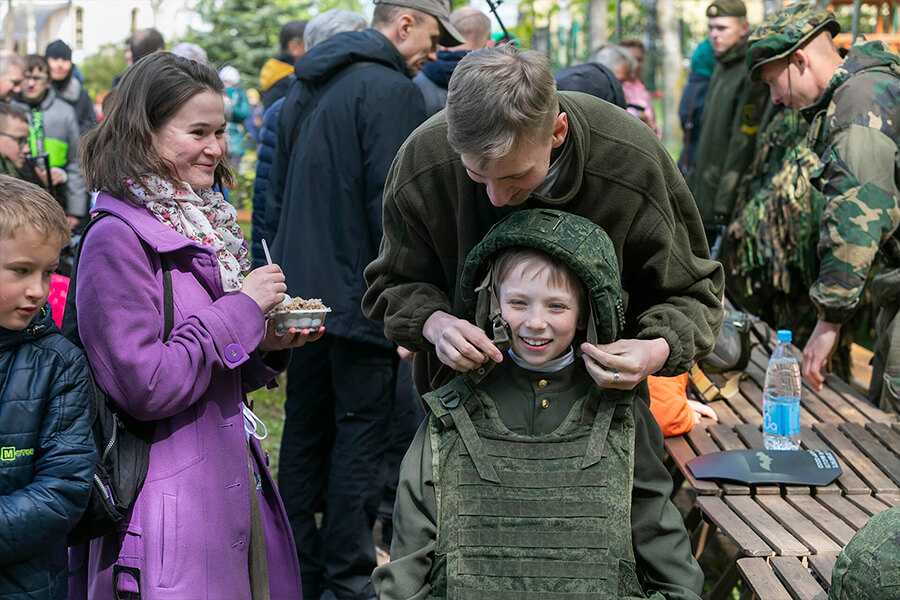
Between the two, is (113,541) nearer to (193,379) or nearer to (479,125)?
(193,379)

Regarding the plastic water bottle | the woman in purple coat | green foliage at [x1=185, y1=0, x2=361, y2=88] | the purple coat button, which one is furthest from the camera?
green foliage at [x1=185, y1=0, x2=361, y2=88]

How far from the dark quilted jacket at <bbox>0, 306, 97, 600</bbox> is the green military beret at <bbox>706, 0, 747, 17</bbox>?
6.15m

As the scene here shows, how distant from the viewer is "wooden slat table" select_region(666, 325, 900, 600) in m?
2.62

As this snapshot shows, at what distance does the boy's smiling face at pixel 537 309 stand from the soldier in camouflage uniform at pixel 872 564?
0.83m

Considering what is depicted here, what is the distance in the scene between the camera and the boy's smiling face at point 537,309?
2428mm

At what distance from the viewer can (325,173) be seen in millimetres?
4230

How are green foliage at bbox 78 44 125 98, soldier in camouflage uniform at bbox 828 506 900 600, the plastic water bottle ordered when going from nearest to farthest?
1. soldier in camouflage uniform at bbox 828 506 900 600
2. the plastic water bottle
3. green foliage at bbox 78 44 125 98

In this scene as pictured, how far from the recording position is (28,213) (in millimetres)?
2408

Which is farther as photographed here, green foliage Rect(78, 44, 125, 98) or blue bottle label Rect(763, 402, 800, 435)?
green foliage Rect(78, 44, 125, 98)

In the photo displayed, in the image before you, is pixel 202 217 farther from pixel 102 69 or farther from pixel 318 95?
pixel 102 69

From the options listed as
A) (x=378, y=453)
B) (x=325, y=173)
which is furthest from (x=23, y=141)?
(x=378, y=453)

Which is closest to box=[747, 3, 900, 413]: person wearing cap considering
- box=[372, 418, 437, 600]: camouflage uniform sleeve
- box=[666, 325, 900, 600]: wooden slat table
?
box=[666, 325, 900, 600]: wooden slat table

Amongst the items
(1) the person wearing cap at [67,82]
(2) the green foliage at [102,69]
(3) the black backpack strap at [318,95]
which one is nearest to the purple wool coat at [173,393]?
(3) the black backpack strap at [318,95]

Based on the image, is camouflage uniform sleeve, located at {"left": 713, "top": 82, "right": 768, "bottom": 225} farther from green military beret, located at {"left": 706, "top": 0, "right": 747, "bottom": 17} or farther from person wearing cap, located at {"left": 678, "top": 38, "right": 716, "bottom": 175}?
person wearing cap, located at {"left": 678, "top": 38, "right": 716, "bottom": 175}
